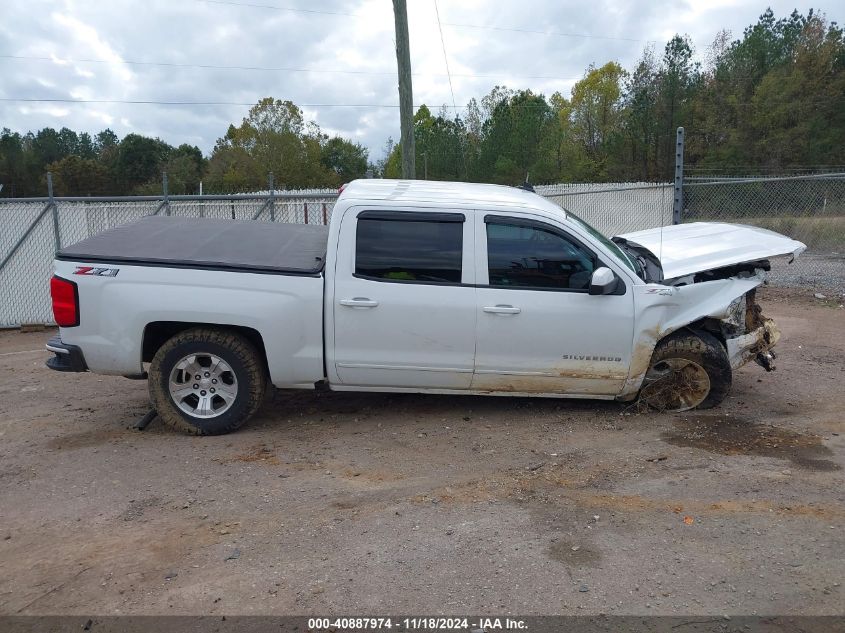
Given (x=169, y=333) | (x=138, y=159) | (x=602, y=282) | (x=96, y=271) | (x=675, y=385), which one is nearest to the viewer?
(x=602, y=282)

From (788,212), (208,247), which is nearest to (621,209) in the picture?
(788,212)

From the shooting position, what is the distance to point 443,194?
5750mm

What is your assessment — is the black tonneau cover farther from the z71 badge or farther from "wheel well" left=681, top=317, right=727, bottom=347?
"wheel well" left=681, top=317, right=727, bottom=347

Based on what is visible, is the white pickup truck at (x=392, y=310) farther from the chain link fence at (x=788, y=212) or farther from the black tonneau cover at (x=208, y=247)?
the chain link fence at (x=788, y=212)

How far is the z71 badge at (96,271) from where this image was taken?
212 inches

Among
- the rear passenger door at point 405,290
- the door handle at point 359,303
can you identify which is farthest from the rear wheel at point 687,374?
the door handle at point 359,303

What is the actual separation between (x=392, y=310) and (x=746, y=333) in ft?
9.69

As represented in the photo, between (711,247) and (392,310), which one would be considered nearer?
(392,310)

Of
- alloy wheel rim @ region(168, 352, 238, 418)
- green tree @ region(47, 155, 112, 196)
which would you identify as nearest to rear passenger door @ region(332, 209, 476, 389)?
alloy wheel rim @ region(168, 352, 238, 418)

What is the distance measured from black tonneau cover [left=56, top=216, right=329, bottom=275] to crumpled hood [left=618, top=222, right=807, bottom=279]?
2825 mm

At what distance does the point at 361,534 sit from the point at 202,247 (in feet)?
9.34

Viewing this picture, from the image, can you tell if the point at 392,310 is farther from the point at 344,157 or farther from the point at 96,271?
the point at 344,157

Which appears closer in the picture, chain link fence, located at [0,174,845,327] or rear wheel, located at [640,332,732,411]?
rear wheel, located at [640,332,732,411]

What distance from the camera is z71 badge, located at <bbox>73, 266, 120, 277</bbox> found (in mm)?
5383
